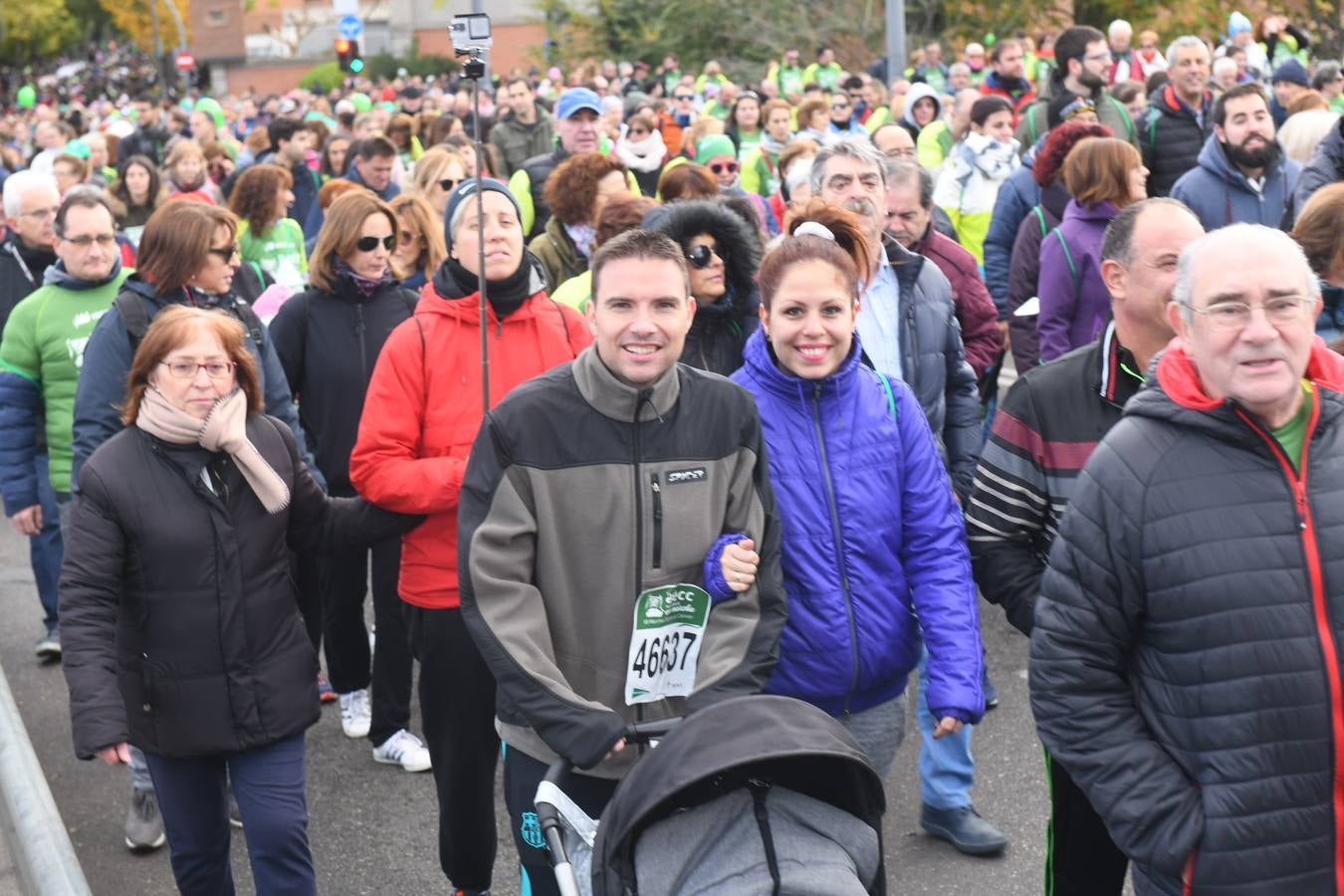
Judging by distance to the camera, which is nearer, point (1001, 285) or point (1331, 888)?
point (1331, 888)

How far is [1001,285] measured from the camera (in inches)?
346

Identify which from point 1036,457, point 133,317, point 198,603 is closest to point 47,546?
point 133,317

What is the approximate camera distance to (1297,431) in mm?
3170

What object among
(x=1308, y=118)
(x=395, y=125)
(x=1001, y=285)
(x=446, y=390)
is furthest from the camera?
(x=395, y=125)

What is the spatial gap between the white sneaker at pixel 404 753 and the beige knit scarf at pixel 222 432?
2.10 metres

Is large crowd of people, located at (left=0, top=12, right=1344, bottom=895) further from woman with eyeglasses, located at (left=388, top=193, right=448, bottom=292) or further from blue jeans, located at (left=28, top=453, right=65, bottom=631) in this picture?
blue jeans, located at (left=28, top=453, right=65, bottom=631)

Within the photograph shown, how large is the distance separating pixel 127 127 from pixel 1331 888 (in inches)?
820

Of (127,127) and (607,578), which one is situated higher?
(127,127)

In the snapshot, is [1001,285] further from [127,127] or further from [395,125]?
[127,127]

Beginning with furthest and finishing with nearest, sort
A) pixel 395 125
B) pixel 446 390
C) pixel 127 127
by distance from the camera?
pixel 127 127
pixel 395 125
pixel 446 390

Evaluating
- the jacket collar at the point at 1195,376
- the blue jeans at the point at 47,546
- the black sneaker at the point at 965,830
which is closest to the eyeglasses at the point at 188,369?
the jacket collar at the point at 1195,376

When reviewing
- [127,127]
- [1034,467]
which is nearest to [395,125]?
[127,127]

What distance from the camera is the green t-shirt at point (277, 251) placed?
8.96 metres

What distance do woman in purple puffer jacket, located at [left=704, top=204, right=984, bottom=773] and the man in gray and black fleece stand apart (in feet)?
0.65
